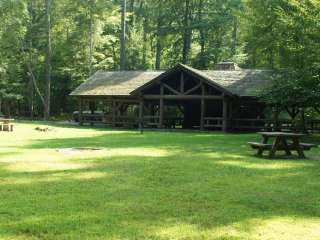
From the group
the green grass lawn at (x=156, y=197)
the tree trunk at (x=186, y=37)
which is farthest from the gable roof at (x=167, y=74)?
the green grass lawn at (x=156, y=197)

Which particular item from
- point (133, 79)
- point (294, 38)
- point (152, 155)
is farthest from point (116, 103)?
point (152, 155)

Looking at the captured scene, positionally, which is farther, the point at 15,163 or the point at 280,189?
the point at 15,163

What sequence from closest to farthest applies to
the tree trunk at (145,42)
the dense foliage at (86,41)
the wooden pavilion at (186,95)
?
the wooden pavilion at (186,95) → the dense foliage at (86,41) → the tree trunk at (145,42)

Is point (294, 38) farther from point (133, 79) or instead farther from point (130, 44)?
point (130, 44)

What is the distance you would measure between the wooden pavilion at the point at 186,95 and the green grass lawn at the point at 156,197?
56.9 ft

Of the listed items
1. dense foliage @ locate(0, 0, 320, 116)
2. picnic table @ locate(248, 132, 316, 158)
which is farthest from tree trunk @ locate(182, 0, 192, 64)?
picnic table @ locate(248, 132, 316, 158)

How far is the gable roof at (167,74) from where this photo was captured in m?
31.8

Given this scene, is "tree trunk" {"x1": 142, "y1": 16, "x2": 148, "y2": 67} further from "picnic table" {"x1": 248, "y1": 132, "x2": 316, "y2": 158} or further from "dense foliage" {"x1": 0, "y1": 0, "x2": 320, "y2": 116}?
"picnic table" {"x1": 248, "y1": 132, "x2": 316, "y2": 158}

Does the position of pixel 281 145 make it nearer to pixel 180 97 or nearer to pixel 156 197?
pixel 156 197

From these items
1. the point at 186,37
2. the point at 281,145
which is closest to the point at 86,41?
the point at 186,37

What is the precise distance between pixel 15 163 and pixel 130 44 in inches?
1771

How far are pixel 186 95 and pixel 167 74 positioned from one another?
177 cm

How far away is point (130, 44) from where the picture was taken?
187ft

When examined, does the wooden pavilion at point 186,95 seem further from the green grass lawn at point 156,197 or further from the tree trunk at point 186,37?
the green grass lawn at point 156,197
